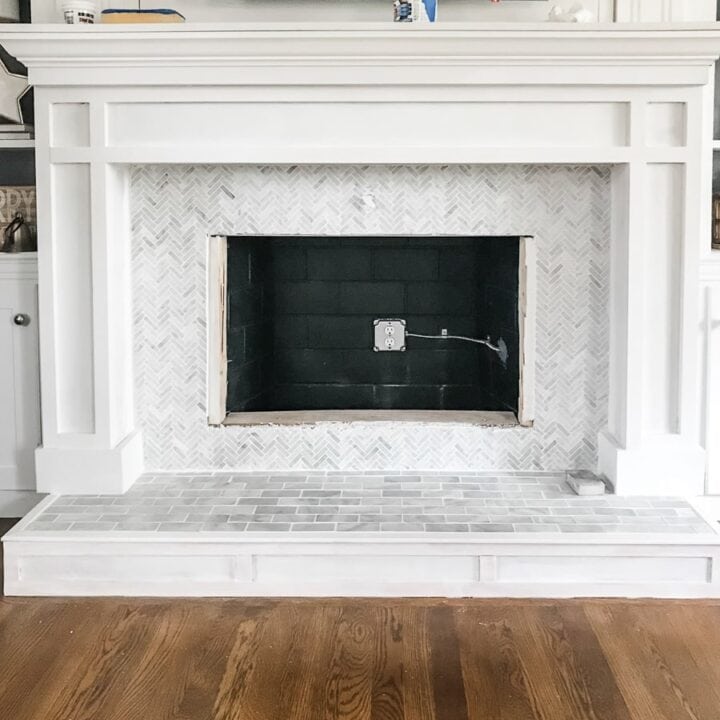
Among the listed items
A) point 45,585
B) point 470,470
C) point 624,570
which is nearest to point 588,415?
point 470,470

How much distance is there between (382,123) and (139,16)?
2.48 feet

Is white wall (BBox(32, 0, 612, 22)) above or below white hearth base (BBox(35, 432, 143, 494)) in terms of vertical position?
above

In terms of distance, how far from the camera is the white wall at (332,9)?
→ 9.50 feet

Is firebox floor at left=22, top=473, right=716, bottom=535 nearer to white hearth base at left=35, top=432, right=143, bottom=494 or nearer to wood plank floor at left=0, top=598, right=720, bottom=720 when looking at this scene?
white hearth base at left=35, top=432, right=143, bottom=494

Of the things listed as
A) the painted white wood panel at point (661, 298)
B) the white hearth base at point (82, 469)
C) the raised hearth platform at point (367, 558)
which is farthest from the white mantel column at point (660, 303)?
the white hearth base at point (82, 469)

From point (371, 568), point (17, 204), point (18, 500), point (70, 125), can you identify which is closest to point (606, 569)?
point (371, 568)

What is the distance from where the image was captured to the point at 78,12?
108 inches

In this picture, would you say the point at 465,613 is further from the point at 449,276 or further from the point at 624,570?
the point at 449,276

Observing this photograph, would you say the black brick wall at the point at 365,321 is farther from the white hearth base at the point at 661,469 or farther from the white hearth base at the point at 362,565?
the white hearth base at the point at 362,565

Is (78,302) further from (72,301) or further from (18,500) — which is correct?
(18,500)

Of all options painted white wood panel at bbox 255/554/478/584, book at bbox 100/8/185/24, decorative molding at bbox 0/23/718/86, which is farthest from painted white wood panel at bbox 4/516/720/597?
book at bbox 100/8/185/24

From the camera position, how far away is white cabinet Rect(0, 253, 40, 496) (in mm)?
2906

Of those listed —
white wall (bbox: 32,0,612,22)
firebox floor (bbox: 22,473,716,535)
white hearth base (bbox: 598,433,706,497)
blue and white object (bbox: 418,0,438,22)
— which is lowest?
firebox floor (bbox: 22,473,716,535)

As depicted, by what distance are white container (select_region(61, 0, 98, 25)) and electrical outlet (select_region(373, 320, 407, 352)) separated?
1.35m
